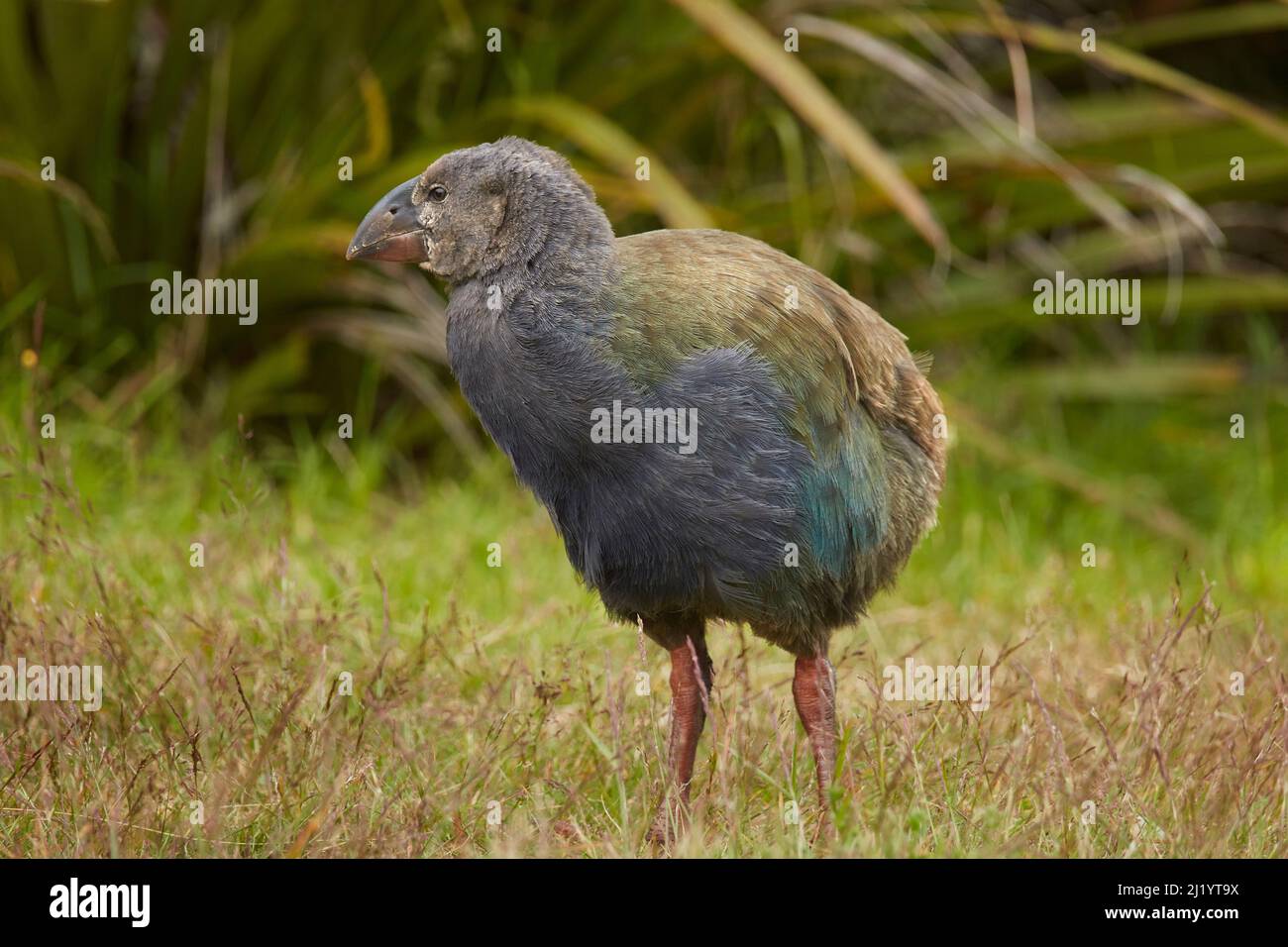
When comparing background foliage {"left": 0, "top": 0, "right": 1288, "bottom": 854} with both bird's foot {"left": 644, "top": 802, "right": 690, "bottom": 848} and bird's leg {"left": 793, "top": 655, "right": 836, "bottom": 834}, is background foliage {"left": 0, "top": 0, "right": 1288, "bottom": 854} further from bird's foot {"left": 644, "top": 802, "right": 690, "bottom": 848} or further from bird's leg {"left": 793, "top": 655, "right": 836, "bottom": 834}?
bird's foot {"left": 644, "top": 802, "right": 690, "bottom": 848}

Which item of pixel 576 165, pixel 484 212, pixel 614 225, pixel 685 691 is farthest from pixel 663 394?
pixel 614 225

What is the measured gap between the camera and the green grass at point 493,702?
2.69 metres

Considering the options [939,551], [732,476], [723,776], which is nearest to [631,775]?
[723,776]

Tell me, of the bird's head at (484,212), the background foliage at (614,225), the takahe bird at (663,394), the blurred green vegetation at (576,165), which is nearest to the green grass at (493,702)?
the background foliage at (614,225)

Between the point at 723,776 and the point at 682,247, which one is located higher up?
the point at 682,247

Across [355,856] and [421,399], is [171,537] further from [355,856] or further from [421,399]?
[355,856]

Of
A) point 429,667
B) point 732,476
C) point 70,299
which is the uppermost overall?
point 70,299

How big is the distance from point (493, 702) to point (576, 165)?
87.5 inches

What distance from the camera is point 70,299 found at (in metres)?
5.22

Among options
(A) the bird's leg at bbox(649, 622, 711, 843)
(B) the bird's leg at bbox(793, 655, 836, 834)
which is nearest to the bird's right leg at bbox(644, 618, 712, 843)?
(A) the bird's leg at bbox(649, 622, 711, 843)

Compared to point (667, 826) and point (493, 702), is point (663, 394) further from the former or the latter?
point (493, 702)

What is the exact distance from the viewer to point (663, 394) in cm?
267

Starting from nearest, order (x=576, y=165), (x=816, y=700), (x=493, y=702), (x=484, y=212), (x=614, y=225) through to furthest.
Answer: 1. (x=484, y=212)
2. (x=816, y=700)
3. (x=493, y=702)
4. (x=576, y=165)
5. (x=614, y=225)

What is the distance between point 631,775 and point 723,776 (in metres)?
0.50
